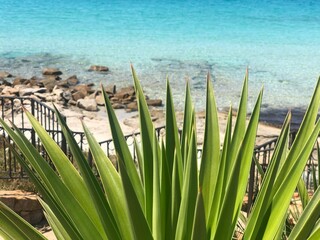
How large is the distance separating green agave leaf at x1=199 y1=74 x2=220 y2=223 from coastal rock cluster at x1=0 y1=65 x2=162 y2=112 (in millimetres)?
14237

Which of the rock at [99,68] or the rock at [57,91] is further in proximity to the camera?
the rock at [99,68]

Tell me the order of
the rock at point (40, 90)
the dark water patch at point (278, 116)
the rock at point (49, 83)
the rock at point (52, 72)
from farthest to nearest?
the rock at point (52, 72) < the rock at point (49, 83) < the rock at point (40, 90) < the dark water patch at point (278, 116)

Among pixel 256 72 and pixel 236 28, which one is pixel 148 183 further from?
pixel 236 28

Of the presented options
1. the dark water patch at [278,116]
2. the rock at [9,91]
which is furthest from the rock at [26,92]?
the dark water patch at [278,116]

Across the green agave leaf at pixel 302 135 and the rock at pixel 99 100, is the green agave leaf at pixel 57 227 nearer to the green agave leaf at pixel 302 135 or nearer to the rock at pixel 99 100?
the green agave leaf at pixel 302 135

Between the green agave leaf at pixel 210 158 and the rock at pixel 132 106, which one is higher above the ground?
the green agave leaf at pixel 210 158

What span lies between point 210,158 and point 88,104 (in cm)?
1495

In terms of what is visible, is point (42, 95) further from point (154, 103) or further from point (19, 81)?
point (154, 103)

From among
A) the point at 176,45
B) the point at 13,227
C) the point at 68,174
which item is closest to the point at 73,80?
the point at 176,45

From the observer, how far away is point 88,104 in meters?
17.4

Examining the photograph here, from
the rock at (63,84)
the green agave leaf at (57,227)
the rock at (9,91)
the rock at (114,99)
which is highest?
the green agave leaf at (57,227)

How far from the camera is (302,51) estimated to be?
28922 mm

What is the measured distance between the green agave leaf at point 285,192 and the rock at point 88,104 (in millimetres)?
15026

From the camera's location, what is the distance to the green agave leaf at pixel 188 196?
7.08 feet
